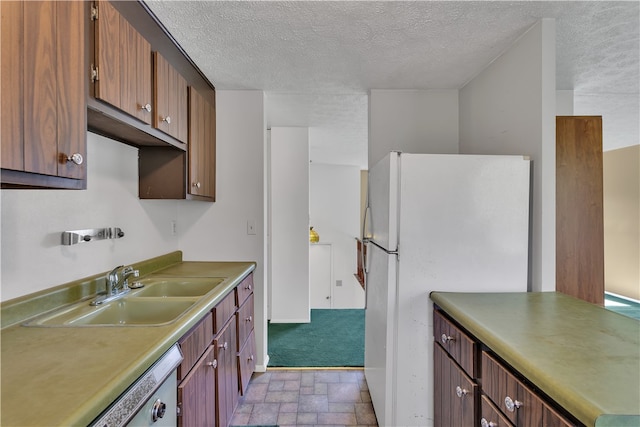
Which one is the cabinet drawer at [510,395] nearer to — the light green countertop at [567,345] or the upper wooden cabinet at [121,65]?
the light green countertop at [567,345]

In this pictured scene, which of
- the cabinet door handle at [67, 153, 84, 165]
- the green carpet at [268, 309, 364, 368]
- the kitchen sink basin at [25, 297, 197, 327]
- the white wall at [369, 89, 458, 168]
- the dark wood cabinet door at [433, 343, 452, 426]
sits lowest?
the green carpet at [268, 309, 364, 368]

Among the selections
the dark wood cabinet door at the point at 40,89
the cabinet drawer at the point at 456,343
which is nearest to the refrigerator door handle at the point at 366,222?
the cabinet drawer at the point at 456,343

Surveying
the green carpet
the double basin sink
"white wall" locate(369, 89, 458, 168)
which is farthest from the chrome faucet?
"white wall" locate(369, 89, 458, 168)

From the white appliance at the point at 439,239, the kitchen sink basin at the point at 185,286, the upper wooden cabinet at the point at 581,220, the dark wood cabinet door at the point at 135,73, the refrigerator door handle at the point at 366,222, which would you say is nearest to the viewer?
the dark wood cabinet door at the point at 135,73

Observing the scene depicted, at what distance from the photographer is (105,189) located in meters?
1.56

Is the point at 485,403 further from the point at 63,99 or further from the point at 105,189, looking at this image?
the point at 105,189

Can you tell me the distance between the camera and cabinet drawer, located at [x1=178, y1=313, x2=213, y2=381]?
1127 mm

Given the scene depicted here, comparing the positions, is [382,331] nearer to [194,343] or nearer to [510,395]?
[510,395]

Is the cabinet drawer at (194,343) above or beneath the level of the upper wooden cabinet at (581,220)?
beneath

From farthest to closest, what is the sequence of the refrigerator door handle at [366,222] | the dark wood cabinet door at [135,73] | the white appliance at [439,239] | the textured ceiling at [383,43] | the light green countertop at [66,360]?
the refrigerator door handle at [366,222] → the white appliance at [439,239] → the textured ceiling at [383,43] → the dark wood cabinet door at [135,73] → the light green countertop at [66,360]

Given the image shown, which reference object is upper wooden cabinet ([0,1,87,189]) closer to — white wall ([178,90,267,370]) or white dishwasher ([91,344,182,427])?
white dishwasher ([91,344,182,427])

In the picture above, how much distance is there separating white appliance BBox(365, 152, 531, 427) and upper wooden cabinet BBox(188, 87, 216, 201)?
1265 mm

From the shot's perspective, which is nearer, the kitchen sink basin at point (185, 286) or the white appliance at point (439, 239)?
the white appliance at point (439, 239)

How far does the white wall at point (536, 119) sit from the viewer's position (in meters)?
1.49
